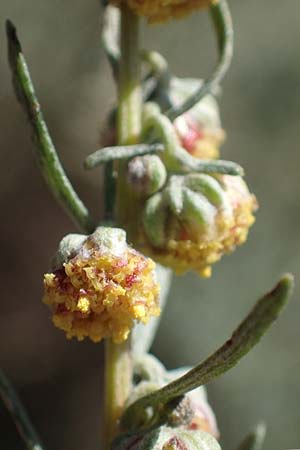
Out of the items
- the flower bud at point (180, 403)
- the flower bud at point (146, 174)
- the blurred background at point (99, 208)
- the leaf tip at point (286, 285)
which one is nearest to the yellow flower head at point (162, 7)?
the flower bud at point (146, 174)

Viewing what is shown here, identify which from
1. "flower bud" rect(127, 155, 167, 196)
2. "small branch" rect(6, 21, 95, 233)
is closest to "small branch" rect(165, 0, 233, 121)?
"flower bud" rect(127, 155, 167, 196)

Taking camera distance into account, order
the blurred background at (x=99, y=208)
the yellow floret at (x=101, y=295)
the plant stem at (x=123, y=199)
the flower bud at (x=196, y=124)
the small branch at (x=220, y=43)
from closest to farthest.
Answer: the yellow floret at (x=101, y=295) < the plant stem at (x=123, y=199) < the small branch at (x=220, y=43) < the flower bud at (x=196, y=124) < the blurred background at (x=99, y=208)

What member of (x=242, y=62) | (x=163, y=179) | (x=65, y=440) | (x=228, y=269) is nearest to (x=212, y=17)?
(x=163, y=179)

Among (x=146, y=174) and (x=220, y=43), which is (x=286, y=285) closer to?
(x=146, y=174)

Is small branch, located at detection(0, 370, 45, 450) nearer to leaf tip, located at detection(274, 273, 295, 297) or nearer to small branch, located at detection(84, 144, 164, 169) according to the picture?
small branch, located at detection(84, 144, 164, 169)

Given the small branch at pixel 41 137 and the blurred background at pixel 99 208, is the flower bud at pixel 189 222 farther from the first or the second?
the blurred background at pixel 99 208

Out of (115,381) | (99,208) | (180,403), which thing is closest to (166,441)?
(180,403)
